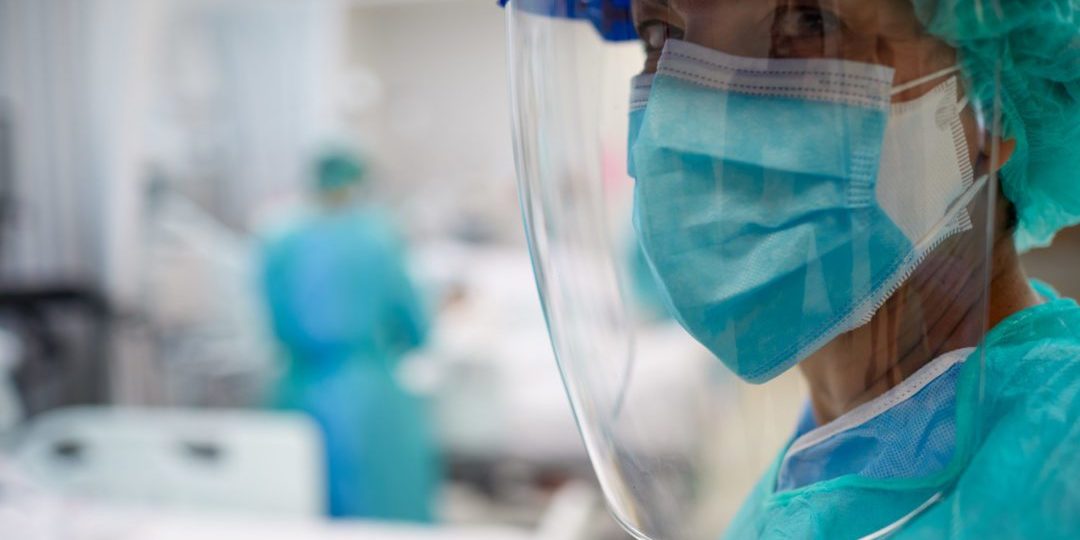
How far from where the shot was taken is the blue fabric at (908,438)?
18.3 inches

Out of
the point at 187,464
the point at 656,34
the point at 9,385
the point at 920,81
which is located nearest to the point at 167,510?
the point at 187,464

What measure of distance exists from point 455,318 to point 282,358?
1.08m

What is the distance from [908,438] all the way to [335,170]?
208 centimetres

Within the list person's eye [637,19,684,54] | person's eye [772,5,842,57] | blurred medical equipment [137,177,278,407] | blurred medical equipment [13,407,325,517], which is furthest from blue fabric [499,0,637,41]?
blurred medical equipment [137,177,278,407]

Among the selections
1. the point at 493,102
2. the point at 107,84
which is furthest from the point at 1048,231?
the point at 493,102

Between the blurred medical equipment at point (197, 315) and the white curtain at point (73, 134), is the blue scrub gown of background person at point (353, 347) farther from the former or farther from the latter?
the blurred medical equipment at point (197, 315)

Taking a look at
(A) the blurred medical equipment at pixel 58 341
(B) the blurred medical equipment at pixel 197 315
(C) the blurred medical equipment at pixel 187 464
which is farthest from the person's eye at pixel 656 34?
(B) the blurred medical equipment at pixel 197 315

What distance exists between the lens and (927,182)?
0.46 m

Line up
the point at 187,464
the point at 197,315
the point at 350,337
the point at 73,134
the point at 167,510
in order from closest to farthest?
the point at 167,510, the point at 187,464, the point at 350,337, the point at 73,134, the point at 197,315

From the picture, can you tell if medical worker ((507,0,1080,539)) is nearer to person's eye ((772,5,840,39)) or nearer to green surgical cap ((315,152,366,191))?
person's eye ((772,5,840,39))

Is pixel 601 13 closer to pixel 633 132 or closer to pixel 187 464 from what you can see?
pixel 633 132

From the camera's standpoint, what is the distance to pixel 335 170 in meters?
2.42

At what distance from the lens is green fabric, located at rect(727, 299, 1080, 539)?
411mm

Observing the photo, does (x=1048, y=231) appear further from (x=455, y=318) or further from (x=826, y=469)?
(x=455, y=318)
